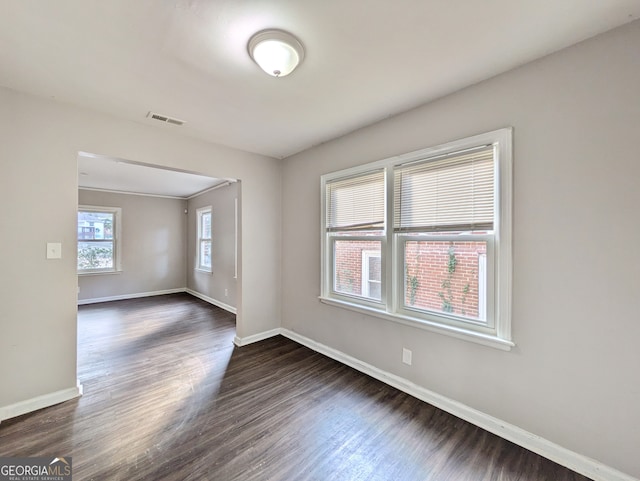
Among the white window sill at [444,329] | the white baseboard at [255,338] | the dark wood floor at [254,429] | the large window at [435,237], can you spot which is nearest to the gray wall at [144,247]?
the dark wood floor at [254,429]

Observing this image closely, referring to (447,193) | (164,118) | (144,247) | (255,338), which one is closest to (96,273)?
(144,247)

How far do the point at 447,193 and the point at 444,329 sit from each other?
1.09 metres

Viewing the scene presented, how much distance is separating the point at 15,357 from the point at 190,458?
65.3 inches

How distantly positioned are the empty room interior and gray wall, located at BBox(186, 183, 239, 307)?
76.5 inches

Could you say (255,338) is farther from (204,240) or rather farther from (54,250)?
(204,240)

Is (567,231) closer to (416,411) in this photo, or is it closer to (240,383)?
(416,411)

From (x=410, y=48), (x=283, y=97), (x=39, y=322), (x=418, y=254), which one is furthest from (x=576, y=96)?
(x=39, y=322)

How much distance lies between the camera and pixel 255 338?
11.5 ft

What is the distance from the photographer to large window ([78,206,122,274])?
5.61m

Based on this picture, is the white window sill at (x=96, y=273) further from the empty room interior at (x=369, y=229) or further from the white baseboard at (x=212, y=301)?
the empty room interior at (x=369, y=229)

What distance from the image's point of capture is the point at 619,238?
4.72 feet

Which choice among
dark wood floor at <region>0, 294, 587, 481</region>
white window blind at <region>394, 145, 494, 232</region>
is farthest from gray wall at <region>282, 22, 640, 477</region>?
dark wood floor at <region>0, 294, 587, 481</region>

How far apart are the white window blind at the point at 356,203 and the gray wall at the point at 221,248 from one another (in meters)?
2.26

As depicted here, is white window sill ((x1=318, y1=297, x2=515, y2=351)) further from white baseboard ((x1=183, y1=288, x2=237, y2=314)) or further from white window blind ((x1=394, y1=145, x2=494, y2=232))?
white baseboard ((x1=183, y1=288, x2=237, y2=314))
